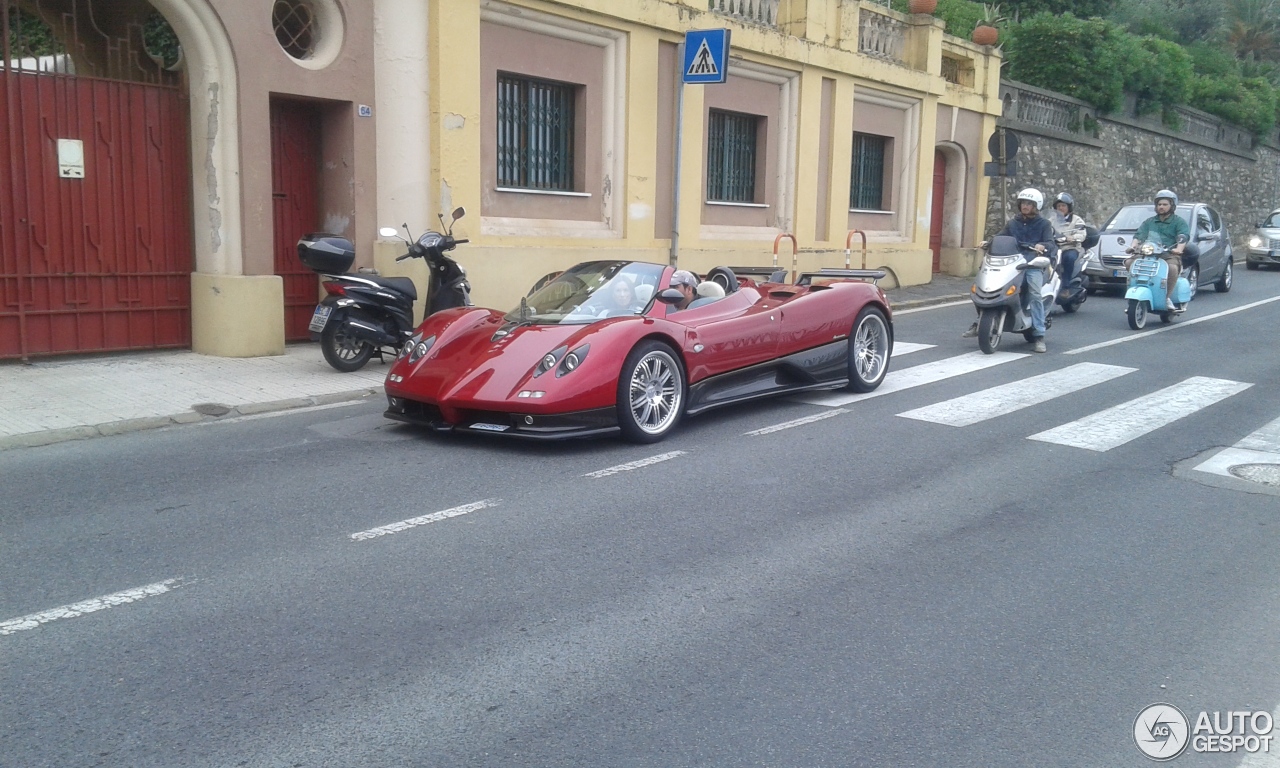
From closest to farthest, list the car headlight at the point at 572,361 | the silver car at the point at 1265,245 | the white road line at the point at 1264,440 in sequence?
the car headlight at the point at 572,361
the white road line at the point at 1264,440
the silver car at the point at 1265,245

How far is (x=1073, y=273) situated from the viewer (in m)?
15.6

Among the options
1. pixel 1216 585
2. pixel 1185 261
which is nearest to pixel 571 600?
pixel 1216 585

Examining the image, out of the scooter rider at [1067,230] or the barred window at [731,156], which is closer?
the scooter rider at [1067,230]

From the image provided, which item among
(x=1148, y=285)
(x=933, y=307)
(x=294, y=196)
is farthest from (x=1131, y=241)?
(x=294, y=196)

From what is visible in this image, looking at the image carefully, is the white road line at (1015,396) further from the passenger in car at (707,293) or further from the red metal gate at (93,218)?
the red metal gate at (93,218)

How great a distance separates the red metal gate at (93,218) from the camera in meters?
10.1

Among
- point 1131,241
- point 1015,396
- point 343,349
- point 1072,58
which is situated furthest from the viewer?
point 1072,58

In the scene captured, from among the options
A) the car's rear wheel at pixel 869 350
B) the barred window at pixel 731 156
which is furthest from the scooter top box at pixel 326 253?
the barred window at pixel 731 156

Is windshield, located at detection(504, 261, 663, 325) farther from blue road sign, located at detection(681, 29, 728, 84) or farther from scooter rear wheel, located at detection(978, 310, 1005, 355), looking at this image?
blue road sign, located at detection(681, 29, 728, 84)

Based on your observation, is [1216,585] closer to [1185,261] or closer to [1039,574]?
[1039,574]

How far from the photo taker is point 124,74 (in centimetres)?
1139

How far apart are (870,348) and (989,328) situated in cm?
280

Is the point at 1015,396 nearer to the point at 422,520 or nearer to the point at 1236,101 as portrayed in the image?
the point at 422,520

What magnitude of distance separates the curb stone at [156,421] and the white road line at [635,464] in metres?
3.29
